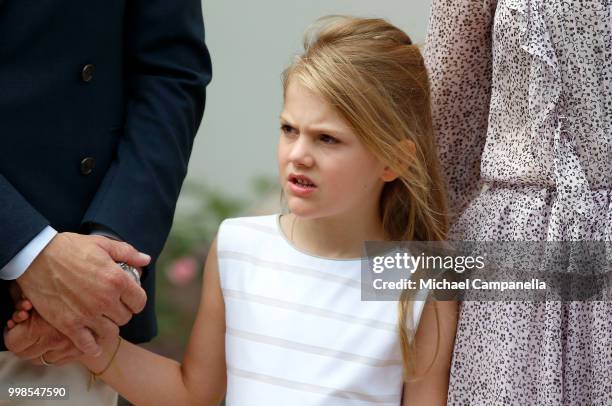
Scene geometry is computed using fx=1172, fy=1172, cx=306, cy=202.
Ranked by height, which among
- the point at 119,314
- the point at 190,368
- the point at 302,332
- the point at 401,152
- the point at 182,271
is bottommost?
the point at 182,271

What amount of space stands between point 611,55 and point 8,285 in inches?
45.4

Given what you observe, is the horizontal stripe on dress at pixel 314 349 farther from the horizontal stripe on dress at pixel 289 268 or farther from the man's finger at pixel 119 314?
the man's finger at pixel 119 314

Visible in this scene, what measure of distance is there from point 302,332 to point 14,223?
59cm

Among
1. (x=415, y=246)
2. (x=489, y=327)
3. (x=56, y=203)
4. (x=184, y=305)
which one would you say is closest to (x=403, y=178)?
(x=415, y=246)

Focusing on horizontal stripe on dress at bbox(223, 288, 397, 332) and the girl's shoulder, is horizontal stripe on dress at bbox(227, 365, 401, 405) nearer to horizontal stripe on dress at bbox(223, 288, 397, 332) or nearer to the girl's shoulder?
horizontal stripe on dress at bbox(223, 288, 397, 332)

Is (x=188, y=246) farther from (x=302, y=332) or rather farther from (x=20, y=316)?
(x=20, y=316)

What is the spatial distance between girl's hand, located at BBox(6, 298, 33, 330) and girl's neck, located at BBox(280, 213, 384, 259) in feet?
Result: 1.82

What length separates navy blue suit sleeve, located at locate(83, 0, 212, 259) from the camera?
219 centimetres

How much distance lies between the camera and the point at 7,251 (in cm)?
200

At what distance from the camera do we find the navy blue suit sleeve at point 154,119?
2.19 m

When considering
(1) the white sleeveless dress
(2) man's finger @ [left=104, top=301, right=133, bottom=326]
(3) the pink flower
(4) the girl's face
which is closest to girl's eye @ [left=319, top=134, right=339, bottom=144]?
(4) the girl's face

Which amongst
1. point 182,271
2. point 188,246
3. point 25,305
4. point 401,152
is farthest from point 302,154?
point 188,246

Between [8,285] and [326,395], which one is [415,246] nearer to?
[326,395]

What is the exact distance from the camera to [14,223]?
2.01m
